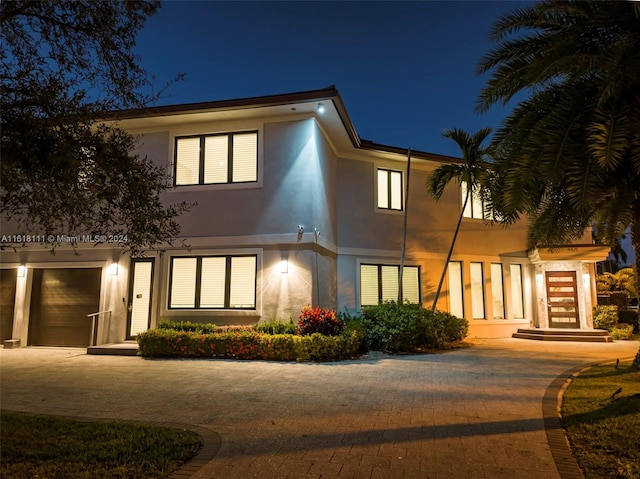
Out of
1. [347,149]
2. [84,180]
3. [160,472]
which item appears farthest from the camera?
[347,149]

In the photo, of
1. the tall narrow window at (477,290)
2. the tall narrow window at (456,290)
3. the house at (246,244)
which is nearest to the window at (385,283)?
the house at (246,244)

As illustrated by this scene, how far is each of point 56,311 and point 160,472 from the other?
36.4 feet

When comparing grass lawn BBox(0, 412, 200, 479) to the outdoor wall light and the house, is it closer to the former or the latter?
the house

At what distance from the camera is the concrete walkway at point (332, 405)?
4.09 meters

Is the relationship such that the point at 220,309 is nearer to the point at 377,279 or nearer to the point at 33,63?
the point at 377,279

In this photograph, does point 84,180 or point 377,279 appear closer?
point 84,180

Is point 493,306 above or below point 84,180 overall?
below

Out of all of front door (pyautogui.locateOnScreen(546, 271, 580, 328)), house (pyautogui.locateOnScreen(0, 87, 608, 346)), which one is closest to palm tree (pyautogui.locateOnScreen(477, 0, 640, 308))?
house (pyautogui.locateOnScreen(0, 87, 608, 346))

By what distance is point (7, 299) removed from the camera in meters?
12.9

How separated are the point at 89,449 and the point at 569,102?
7.89 m

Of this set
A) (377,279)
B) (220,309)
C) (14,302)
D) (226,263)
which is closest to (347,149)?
(377,279)

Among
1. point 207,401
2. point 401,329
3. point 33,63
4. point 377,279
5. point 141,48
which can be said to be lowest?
point 207,401

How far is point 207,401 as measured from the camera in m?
6.36

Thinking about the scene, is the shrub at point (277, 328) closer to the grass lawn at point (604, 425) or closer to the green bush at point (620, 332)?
the grass lawn at point (604, 425)
